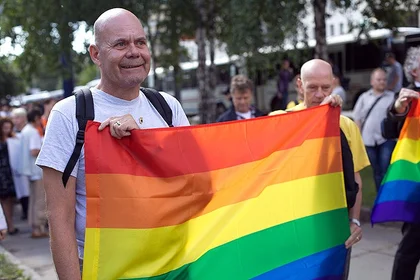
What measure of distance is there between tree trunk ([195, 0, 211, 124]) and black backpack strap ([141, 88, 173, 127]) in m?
12.2

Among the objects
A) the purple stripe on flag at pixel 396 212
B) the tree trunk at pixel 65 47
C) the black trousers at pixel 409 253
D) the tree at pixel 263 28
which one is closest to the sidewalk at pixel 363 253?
the black trousers at pixel 409 253

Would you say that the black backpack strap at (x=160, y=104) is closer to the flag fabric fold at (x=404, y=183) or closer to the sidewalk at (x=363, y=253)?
the flag fabric fold at (x=404, y=183)

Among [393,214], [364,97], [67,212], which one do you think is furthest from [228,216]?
[364,97]

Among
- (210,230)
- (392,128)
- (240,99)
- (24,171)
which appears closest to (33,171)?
(24,171)

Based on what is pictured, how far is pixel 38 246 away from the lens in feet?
28.3

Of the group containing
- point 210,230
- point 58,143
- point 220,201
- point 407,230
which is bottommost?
point 407,230

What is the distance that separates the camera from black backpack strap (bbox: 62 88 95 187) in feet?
8.23

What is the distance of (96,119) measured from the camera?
260 cm

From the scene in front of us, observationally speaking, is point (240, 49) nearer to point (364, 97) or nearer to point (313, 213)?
point (364, 97)

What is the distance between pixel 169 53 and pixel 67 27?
5520mm

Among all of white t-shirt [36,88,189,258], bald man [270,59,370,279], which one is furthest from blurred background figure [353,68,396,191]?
white t-shirt [36,88,189,258]

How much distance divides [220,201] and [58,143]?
2.84 feet

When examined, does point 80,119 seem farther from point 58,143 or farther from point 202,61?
point 202,61

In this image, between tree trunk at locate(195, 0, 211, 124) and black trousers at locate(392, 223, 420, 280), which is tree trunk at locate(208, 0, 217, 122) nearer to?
tree trunk at locate(195, 0, 211, 124)
